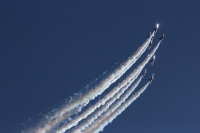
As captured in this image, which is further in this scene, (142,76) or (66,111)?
(142,76)

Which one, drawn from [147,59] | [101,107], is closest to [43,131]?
[101,107]

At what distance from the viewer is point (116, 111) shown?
323 feet

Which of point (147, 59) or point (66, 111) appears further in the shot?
point (147, 59)

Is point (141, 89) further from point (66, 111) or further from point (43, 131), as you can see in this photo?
point (43, 131)

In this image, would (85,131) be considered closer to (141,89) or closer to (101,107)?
(101,107)

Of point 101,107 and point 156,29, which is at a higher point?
point 156,29

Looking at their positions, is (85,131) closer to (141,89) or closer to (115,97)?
(115,97)

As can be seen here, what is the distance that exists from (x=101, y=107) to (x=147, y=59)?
19.4 meters

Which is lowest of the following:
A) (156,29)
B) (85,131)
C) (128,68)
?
(85,131)

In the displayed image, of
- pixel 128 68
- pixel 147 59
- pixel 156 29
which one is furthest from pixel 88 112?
pixel 156 29

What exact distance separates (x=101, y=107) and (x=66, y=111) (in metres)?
10.3

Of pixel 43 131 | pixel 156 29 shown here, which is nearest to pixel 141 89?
pixel 156 29

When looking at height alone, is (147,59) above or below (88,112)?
above

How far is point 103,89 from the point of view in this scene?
92.4 m
